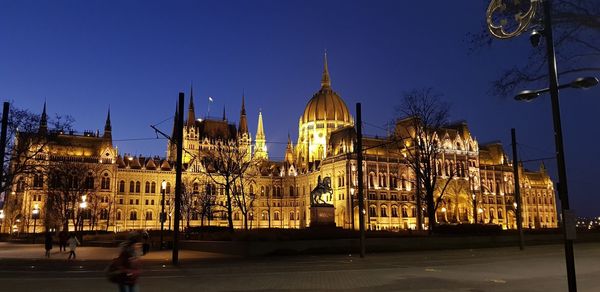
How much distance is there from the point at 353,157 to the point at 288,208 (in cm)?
3093

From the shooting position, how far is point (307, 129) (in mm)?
145500

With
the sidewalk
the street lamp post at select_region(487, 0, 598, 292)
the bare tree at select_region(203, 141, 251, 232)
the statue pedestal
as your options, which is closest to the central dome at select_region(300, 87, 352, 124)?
the bare tree at select_region(203, 141, 251, 232)

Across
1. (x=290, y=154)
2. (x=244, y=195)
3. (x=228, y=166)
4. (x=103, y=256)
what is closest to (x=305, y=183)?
(x=290, y=154)

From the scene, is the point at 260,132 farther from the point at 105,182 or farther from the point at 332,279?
the point at 332,279

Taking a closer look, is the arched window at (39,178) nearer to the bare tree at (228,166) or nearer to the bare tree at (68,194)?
the bare tree at (68,194)

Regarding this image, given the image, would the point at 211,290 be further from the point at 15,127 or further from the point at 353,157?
the point at 353,157

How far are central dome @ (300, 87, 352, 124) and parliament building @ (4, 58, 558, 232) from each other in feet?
0.94

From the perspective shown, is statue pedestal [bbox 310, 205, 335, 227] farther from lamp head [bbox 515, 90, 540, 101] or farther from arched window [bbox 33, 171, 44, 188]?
lamp head [bbox 515, 90, 540, 101]

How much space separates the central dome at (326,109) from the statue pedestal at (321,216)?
94.8 m

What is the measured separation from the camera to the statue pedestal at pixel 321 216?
156ft

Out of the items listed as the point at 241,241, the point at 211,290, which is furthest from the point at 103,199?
the point at 211,290

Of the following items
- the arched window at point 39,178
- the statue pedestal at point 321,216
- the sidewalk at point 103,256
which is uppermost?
the arched window at point 39,178

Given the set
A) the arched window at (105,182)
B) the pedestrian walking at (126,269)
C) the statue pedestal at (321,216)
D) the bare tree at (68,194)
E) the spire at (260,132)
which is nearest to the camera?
the pedestrian walking at (126,269)

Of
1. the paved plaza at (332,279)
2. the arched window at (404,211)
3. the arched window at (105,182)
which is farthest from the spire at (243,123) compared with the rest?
the paved plaza at (332,279)
